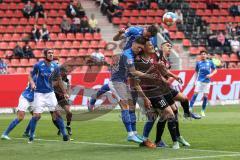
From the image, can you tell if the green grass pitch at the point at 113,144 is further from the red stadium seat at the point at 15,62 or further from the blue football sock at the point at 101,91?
the red stadium seat at the point at 15,62

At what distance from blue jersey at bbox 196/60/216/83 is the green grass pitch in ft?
12.9

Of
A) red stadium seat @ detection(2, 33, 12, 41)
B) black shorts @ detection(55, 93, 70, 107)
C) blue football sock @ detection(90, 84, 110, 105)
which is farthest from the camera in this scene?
red stadium seat @ detection(2, 33, 12, 41)

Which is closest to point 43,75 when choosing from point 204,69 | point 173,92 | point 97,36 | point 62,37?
point 173,92

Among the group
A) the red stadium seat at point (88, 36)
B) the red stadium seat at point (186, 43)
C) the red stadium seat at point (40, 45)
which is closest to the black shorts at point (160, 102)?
the red stadium seat at point (40, 45)

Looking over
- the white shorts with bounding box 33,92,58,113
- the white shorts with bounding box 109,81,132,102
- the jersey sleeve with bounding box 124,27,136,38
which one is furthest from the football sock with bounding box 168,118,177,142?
the white shorts with bounding box 33,92,58,113

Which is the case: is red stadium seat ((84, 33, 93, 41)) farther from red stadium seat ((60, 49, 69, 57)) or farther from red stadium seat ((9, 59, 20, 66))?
red stadium seat ((9, 59, 20, 66))

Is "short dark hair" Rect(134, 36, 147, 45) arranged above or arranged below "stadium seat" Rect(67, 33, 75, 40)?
above

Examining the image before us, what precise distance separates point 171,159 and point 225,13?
1206 inches

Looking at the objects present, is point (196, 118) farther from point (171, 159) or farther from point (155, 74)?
point (171, 159)

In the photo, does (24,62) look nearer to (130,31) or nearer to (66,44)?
(66,44)

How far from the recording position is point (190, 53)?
3784cm

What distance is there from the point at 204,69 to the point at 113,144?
38.8 feet

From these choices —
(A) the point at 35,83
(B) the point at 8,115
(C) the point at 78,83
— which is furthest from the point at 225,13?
(A) the point at 35,83

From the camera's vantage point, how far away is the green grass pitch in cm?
1397
